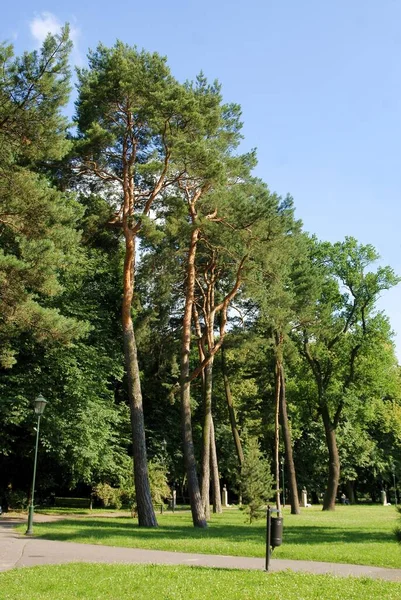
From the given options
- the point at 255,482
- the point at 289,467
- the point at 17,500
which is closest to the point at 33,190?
the point at 255,482

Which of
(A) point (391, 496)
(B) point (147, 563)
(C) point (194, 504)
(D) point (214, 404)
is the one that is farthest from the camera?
(A) point (391, 496)

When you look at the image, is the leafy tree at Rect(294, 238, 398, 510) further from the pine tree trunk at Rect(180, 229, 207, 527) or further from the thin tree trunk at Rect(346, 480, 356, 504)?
the thin tree trunk at Rect(346, 480, 356, 504)

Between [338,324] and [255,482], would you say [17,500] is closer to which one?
[255,482]

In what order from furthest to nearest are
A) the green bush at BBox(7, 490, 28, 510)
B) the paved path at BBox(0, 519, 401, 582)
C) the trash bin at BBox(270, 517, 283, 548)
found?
the green bush at BBox(7, 490, 28, 510)
the paved path at BBox(0, 519, 401, 582)
the trash bin at BBox(270, 517, 283, 548)

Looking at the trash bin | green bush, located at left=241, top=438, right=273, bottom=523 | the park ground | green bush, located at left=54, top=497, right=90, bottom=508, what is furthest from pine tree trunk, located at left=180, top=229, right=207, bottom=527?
green bush, located at left=54, top=497, right=90, bottom=508

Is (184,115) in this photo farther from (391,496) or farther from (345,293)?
(391,496)

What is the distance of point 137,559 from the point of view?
12469 mm

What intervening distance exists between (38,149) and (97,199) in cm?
619

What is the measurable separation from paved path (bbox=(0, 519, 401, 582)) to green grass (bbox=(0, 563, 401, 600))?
1.00 m

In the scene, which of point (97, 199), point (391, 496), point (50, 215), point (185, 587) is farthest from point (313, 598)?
point (391, 496)

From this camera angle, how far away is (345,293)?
3625 centimetres

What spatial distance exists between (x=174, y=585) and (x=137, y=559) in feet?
12.6

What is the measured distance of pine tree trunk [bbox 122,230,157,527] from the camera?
20.4 meters

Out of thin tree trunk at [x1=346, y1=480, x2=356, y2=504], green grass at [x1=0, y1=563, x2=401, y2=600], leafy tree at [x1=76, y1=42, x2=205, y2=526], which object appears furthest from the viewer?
thin tree trunk at [x1=346, y1=480, x2=356, y2=504]
